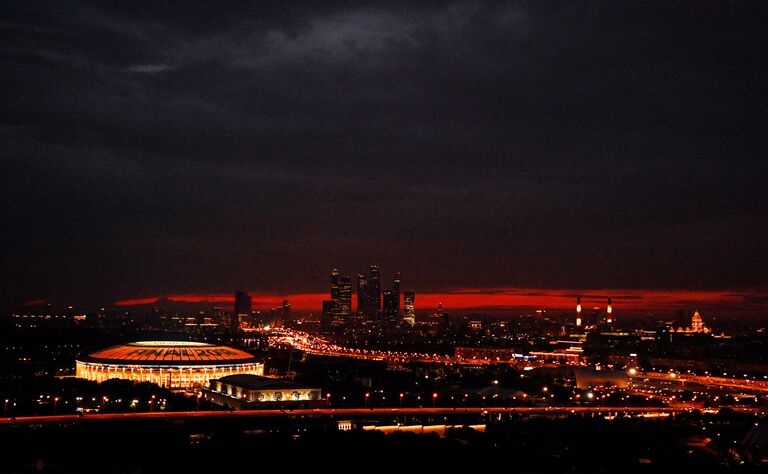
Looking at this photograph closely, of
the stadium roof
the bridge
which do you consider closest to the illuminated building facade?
the bridge

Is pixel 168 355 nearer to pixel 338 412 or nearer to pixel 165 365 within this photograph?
pixel 165 365

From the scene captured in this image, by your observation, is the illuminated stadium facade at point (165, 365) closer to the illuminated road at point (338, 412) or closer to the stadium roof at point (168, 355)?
the stadium roof at point (168, 355)

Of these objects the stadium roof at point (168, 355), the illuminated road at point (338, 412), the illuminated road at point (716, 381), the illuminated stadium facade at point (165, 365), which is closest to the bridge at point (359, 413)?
the illuminated road at point (338, 412)

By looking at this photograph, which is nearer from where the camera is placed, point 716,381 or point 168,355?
point 168,355

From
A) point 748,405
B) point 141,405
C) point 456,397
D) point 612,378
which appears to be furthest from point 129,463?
point 612,378

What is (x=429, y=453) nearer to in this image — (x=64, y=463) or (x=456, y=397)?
(x=64, y=463)

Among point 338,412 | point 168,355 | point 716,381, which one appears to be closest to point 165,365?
point 168,355

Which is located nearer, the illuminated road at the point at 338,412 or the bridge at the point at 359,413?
the illuminated road at the point at 338,412
